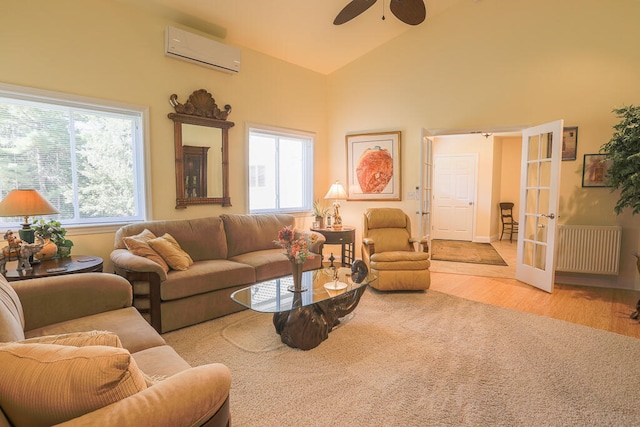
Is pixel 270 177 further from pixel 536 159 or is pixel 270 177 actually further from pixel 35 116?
pixel 536 159

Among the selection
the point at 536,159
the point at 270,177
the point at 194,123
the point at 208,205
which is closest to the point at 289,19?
the point at 194,123

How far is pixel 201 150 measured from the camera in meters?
4.23

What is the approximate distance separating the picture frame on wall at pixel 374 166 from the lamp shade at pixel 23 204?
4169 millimetres

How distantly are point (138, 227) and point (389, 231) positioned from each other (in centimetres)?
302

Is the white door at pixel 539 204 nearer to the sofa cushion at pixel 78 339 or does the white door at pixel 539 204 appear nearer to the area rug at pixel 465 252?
the area rug at pixel 465 252

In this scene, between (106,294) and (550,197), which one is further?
(550,197)

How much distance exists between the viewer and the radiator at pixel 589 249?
164 inches

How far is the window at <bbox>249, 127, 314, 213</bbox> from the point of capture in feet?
16.4

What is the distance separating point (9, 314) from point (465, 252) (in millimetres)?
6639

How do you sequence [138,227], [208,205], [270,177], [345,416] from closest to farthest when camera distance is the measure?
[345,416] → [138,227] → [208,205] → [270,177]

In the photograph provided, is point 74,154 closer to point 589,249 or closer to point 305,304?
point 305,304

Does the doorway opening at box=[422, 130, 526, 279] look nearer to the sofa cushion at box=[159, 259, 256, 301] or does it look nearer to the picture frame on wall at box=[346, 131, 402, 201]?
the picture frame on wall at box=[346, 131, 402, 201]

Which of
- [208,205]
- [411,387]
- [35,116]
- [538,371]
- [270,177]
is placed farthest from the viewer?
[270,177]

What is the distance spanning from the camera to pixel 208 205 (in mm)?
4383
